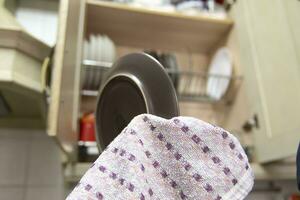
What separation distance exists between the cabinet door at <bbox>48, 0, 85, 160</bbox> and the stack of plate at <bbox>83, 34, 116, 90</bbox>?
0.22 m

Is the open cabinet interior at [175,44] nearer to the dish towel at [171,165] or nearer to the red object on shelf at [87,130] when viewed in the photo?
the red object on shelf at [87,130]

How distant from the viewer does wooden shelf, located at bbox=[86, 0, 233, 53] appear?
42.4 inches

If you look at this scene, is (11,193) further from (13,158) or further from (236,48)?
(236,48)

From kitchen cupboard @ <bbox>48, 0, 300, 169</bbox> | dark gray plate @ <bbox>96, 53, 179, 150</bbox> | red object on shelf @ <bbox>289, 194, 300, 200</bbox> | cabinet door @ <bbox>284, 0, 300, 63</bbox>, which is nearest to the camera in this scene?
dark gray plate @ <bbox>96, 53, 179, 150</bbox>

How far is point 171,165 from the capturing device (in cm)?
39

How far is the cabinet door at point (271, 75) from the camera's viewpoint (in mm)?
781

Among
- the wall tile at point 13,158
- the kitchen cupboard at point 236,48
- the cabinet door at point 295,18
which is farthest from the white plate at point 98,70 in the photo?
the cabinet door at point 295,18

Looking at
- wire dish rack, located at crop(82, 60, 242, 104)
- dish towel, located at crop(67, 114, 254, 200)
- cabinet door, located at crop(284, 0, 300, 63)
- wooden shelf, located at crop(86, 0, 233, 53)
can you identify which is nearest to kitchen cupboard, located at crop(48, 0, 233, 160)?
wooden shelf, located at crop(86, 0, 233, 53)

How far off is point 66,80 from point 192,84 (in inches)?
29.9

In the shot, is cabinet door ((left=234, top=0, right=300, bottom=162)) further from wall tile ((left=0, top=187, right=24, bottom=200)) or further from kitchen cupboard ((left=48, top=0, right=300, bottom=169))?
wall tile ((left=0, top=187, right=24, bottom=200))

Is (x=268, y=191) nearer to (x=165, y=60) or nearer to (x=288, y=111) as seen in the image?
(x=288, y=111)

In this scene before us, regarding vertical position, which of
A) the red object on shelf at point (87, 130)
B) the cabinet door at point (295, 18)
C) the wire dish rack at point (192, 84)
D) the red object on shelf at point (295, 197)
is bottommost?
the red object on shelf at point (295, 197)

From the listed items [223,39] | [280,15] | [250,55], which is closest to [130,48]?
[223,39]

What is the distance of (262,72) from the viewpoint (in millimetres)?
927
